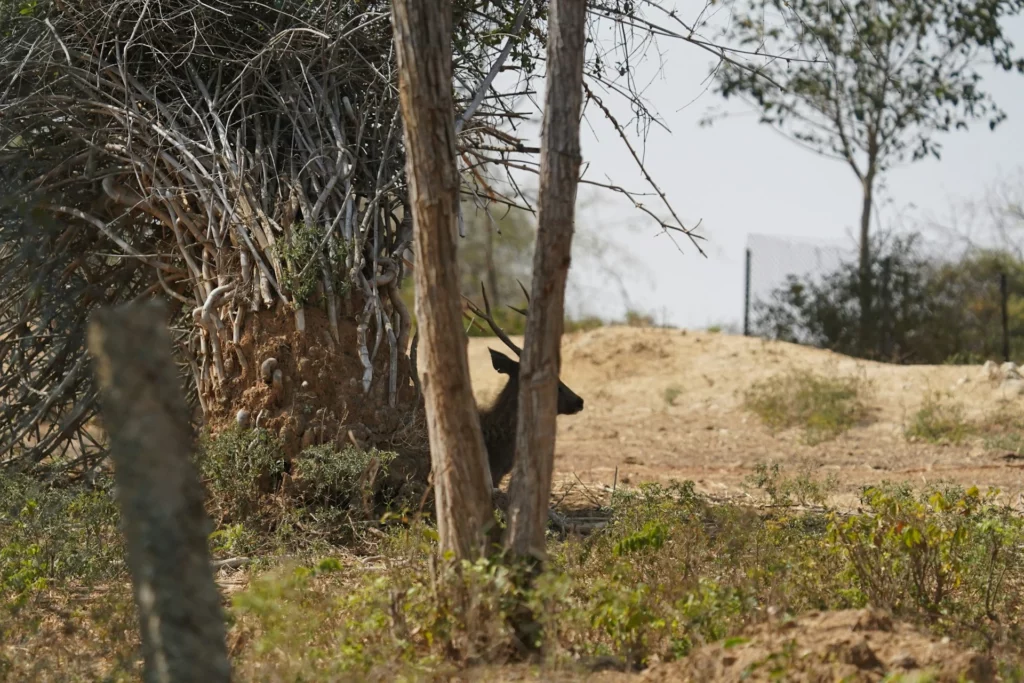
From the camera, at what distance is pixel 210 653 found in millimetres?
2801

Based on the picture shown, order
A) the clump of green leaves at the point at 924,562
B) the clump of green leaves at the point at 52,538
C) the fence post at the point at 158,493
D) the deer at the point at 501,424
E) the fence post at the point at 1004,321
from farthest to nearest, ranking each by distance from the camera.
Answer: the fence post at the point at 1004,321 → the deer at the point at 501,424 → the clump of green leaves at the point at 52,538 → the clump of green leaves at the point at 924,562 → the fence post at the point at 158,493

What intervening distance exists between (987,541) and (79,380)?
19.6 feet

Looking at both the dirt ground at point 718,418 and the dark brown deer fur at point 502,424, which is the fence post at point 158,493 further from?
the dirt ground at point 718,418

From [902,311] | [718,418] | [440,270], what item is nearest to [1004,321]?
[902,311]

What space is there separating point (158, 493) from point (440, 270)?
1.59 metres

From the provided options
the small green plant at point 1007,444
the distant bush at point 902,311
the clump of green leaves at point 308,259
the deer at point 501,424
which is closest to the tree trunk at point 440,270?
the clump of green leaves at point 308,259

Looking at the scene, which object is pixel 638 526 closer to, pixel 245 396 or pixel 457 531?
pixel 457 531

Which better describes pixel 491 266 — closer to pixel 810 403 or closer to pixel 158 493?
pixel 810 403

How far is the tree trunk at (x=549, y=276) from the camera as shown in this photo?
4.07 metres

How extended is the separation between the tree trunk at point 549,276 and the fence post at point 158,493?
1.58 metres

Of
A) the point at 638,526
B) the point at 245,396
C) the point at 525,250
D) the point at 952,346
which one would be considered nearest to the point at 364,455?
the point at 245,396

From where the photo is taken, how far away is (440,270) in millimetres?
4039

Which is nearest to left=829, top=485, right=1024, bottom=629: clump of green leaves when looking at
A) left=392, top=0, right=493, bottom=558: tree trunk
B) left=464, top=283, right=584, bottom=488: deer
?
left=392, top=0, right=493, bottom=558: tree trunk

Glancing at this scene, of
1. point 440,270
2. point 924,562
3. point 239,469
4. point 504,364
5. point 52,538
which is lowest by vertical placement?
point 52,538
